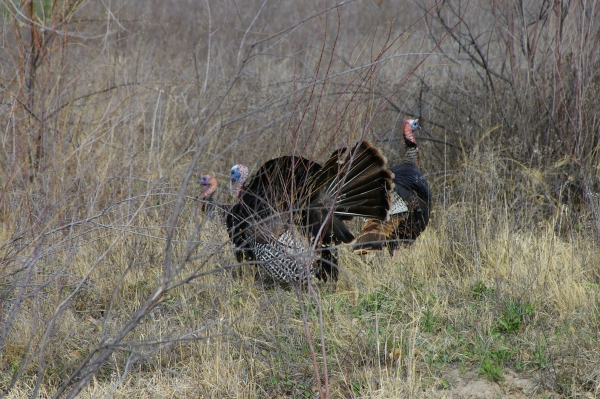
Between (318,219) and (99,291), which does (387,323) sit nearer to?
(318,219)

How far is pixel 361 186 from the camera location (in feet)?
14.9

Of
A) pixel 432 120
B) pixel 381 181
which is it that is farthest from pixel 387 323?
pixel 432 120

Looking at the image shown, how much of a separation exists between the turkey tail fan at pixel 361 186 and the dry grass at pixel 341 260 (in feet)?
0.80

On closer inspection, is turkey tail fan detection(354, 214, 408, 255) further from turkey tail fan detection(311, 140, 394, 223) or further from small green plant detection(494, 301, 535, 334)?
small green plant detection(494, 301, 535, 334)

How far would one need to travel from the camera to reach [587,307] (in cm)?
394

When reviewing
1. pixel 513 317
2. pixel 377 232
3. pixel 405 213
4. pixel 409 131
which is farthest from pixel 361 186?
pixel 409 131

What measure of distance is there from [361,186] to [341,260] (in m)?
0.78

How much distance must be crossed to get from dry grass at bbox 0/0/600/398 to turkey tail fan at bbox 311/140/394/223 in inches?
9.6

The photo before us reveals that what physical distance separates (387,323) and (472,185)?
1.78 meters

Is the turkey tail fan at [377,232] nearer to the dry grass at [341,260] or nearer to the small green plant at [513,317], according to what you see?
the dry grass at [341,260]

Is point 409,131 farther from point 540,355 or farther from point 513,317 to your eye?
point 540,355

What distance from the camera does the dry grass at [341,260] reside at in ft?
10.8

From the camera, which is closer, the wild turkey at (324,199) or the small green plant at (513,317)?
the small green plant at (513,317)

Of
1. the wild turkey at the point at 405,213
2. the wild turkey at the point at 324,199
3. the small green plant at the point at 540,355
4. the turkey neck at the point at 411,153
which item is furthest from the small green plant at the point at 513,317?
the turkey neck at the point at 411,153
